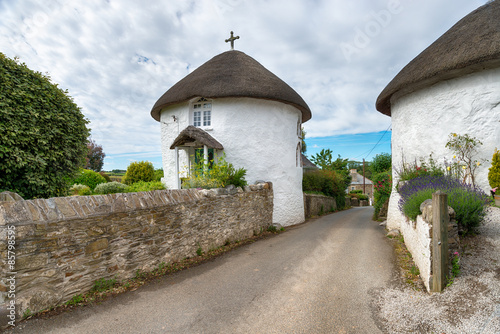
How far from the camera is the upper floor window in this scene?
10.8 m

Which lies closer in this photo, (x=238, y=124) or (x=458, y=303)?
(x=458, y=303)

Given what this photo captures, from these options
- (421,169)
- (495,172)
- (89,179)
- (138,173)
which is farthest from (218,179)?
(89,179)

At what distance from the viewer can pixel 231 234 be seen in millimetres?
7559

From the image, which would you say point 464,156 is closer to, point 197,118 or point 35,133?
point 197,118

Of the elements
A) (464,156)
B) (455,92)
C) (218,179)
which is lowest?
(218,179)

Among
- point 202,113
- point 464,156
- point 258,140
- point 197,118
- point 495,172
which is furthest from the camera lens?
point 197,118

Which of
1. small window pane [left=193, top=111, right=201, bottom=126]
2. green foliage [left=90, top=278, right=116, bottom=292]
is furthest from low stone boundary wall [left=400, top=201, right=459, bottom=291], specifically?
small window pane [left=193, top=111, right=201, bottom=126]

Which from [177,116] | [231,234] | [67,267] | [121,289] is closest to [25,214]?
[67,267]

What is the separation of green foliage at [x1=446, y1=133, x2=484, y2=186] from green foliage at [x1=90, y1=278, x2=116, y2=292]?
869 centimetres

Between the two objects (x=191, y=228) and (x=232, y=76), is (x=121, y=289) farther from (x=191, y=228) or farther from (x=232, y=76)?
(x=232, y=76)

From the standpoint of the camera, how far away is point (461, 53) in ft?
22.7

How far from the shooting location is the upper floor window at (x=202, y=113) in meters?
10.8

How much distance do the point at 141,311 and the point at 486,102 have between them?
30.9 ft

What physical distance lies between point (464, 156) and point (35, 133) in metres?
10.7
